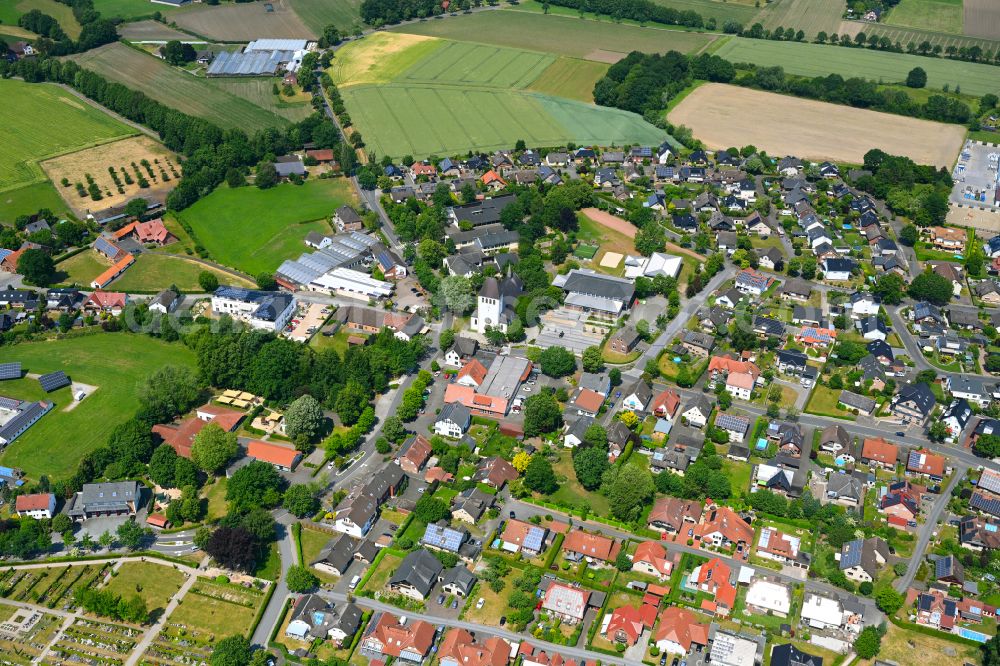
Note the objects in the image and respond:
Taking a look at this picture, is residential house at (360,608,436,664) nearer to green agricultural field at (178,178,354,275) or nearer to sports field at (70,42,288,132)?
green agricultural field at (178,178,354,275)

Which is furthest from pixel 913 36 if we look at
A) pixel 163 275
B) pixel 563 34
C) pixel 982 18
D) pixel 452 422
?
pixel 163 275

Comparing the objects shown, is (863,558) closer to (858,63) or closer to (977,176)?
(977,176)

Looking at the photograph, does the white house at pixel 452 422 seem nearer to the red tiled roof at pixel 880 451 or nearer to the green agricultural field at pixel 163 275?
the red tiled roof at pixel 880 451

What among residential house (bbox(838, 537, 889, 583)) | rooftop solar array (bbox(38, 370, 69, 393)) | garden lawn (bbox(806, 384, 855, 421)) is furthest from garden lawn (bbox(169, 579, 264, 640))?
garden lawn (bbox(806, 384, 855, 421))

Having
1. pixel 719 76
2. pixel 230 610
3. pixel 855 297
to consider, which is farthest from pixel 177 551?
pixel 719 76

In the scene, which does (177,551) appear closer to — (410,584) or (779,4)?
(410,584)

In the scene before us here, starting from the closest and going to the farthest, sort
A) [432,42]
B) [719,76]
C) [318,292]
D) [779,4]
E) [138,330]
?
1. [138,330]
2. [318,292]
3. [719,76]
4. [432,42]
5. [779,4]
